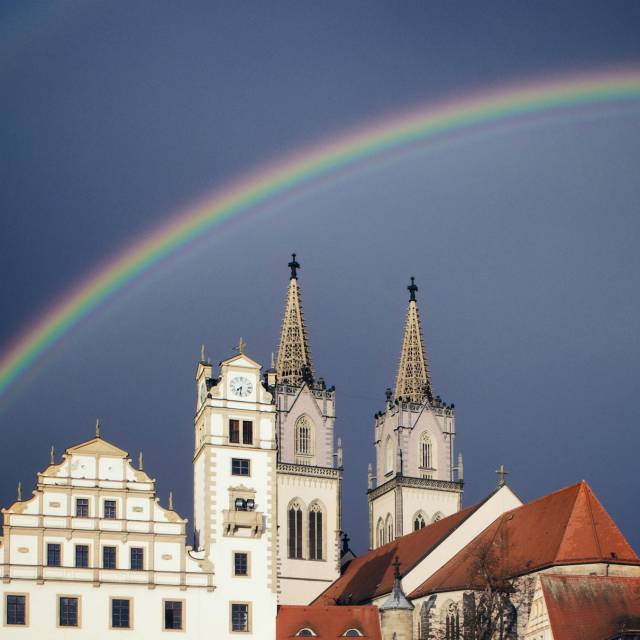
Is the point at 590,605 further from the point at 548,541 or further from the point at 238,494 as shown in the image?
the point at 238,494

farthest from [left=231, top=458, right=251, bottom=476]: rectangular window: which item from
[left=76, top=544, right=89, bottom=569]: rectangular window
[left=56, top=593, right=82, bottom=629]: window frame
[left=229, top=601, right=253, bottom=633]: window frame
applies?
[left=56, top=593, right=82, bottom=629]: window frame

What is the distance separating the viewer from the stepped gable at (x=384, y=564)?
3300 inches

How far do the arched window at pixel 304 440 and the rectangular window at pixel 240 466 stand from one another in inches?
1406

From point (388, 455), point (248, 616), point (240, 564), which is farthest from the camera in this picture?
point (388, 455)

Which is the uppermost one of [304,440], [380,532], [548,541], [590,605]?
[304,440]

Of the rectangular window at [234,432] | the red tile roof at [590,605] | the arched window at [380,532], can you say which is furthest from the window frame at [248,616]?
the arched window at [380,532]

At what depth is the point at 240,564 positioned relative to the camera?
7094 cm

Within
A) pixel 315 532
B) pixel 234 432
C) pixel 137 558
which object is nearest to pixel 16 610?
pixel 137 558

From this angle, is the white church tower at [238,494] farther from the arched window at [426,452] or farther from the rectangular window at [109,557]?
the arched window at [426,452]

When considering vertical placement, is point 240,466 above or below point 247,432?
below

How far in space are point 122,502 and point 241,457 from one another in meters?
7.44

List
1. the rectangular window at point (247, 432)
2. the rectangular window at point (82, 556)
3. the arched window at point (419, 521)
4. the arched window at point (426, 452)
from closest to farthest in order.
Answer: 1. the rectangular window at point (82, 556)
2. the rectangular window at point (247, 432)
3. the arched window at point (419, 521)
4. the arched window at point (426, 452)

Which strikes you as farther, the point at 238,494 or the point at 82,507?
the point at 238,494

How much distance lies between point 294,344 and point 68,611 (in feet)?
164
